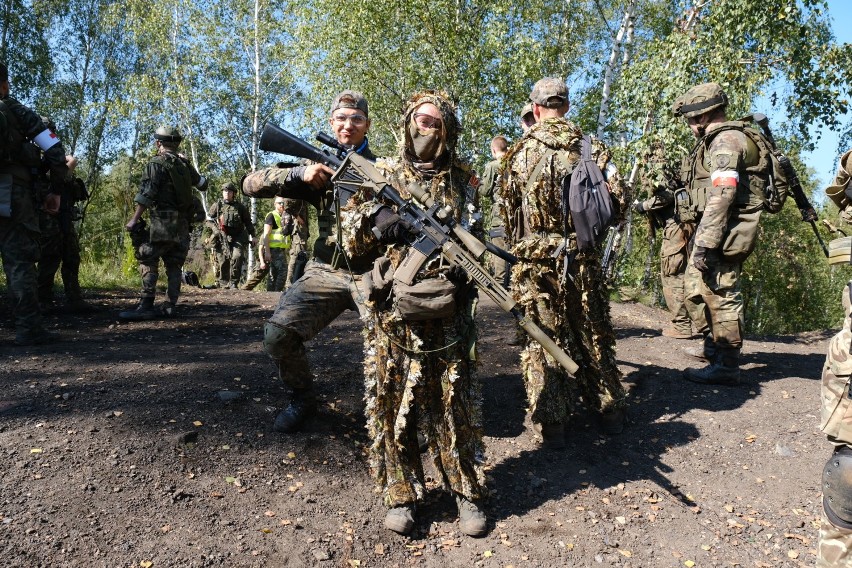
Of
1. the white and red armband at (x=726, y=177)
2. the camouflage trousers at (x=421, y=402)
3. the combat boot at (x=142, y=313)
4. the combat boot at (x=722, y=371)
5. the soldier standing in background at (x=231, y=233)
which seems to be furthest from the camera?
the soldier standing in background at (x=231, y=233)

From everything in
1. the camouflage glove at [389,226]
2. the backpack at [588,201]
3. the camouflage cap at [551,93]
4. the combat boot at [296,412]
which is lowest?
the combat boot at [296,412]

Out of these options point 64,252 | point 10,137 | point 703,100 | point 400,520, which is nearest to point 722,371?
point 703,100

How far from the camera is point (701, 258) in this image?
189 inches

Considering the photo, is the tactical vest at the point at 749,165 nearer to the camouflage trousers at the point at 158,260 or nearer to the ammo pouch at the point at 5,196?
the camouflage trousers at the point at 158,260

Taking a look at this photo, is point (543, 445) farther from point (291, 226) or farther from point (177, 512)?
point (291, 226)

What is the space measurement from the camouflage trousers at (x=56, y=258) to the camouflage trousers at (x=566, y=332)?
5764mm

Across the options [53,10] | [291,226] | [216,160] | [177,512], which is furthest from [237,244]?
[53,10]

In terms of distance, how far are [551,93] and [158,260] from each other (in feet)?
17.0

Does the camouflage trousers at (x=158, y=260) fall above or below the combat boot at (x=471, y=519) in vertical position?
above

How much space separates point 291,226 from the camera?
34.1 feet

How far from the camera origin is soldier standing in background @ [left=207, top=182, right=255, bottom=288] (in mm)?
12102

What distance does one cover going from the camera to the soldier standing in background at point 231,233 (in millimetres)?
12102

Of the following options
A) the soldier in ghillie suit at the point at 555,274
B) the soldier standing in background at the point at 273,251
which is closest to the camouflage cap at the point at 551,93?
the soldier in ghillie suit at the point at 555,274

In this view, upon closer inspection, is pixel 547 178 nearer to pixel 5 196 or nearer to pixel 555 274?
pixel 555 274
